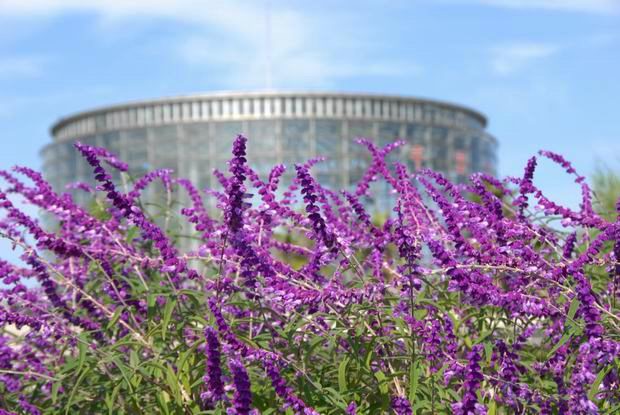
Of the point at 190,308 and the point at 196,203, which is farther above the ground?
the point at 196,203

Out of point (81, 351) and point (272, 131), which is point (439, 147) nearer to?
point (272, 131)

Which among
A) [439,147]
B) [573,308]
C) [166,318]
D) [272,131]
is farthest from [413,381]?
[439,147]

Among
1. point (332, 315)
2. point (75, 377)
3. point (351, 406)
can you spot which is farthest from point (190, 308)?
point (351, 406)

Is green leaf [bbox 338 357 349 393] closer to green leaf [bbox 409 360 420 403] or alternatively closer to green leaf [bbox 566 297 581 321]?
green leaf [bbox 409 360 420 403]

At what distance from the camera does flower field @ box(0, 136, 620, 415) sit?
439 centimetres

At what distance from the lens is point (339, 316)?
460 cm

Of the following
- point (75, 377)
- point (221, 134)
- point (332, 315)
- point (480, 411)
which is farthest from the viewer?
point (221, 134)

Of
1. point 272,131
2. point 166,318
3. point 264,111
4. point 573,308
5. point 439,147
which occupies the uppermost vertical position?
point 573,308

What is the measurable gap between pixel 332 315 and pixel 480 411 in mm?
841

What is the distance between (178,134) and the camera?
81500mm

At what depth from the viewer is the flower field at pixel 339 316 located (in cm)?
439

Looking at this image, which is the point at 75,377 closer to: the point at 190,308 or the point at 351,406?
the point at 190,308

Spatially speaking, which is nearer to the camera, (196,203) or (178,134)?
(196,203)

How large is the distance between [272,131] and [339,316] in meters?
75.7
